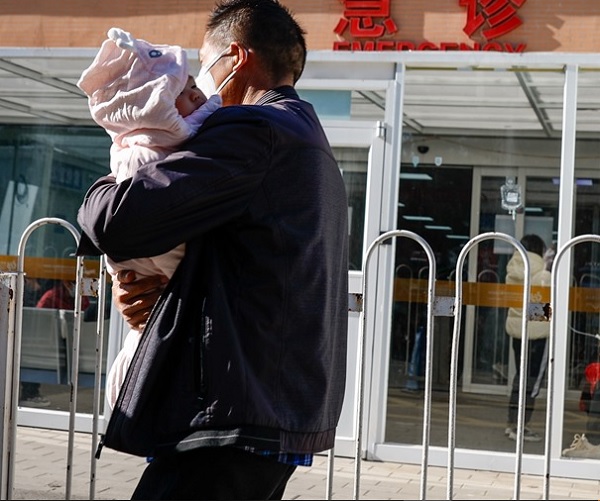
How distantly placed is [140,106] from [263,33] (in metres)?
0.42

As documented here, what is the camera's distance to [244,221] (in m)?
2.24

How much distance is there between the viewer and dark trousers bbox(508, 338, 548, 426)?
7.90 m

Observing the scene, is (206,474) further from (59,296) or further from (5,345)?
(59,296)

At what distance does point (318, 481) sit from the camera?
23.2 ft

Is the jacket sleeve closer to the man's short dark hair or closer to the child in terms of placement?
the child

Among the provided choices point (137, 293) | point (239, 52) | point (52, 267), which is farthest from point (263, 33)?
point (52, 267)

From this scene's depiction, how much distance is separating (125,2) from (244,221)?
678cm

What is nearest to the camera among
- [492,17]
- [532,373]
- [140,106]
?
[140,106]

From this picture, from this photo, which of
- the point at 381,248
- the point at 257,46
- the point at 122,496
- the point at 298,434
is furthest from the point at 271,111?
the point at 381,248

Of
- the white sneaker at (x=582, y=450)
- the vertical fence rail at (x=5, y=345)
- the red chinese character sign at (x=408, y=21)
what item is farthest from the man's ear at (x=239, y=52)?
the white sneaker at (x=582, y=450)

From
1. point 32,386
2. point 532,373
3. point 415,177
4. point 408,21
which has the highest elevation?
point 408,21

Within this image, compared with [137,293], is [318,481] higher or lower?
lower

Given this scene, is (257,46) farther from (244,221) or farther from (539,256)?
(539,256)

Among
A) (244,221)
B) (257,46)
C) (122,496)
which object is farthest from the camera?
(122,496)
